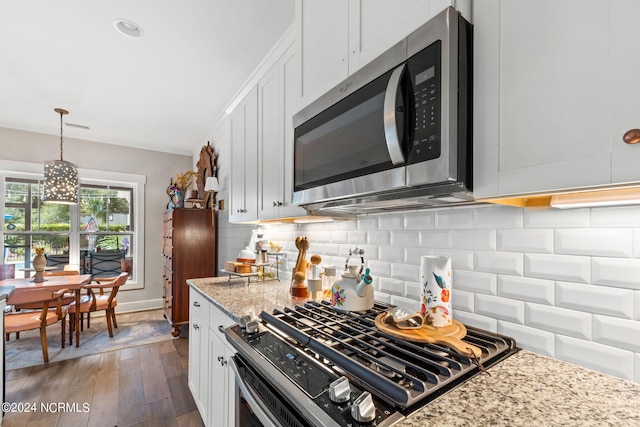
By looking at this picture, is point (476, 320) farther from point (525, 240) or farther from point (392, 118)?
point (392, 118)

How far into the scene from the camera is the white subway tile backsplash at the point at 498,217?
980 mm

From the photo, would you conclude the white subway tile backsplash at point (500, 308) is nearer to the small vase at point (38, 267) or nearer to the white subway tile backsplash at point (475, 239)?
the white subway tile backsplash at point (475, 239)

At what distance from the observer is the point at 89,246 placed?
4453mm

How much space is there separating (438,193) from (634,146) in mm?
405

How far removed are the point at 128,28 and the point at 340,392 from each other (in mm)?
2585

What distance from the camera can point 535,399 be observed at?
0.68m

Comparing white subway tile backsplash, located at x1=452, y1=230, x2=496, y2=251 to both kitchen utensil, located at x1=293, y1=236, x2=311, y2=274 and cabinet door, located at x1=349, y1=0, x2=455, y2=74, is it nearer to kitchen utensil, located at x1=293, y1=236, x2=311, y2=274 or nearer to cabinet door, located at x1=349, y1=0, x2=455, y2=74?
cabinet door, located at x1=349, y1=0, x2=455, y2=74

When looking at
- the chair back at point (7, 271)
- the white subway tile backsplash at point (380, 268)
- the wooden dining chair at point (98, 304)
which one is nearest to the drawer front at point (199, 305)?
the white subway tile backsplash at point (380, 268)

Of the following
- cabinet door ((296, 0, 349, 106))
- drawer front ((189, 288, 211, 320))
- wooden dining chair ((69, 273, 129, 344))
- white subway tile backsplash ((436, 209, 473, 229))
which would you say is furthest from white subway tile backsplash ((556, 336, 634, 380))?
wooden dining chair ((69, 273, 129, 344))

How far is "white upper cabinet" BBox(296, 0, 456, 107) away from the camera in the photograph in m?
0.92

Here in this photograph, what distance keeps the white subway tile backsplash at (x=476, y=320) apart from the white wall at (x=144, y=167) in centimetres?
489

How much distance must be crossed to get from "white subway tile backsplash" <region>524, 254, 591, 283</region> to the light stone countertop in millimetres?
250

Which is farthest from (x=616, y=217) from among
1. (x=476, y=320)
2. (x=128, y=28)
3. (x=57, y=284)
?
(x=57, y=284)

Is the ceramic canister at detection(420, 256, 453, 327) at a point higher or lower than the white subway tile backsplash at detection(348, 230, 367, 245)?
lower
